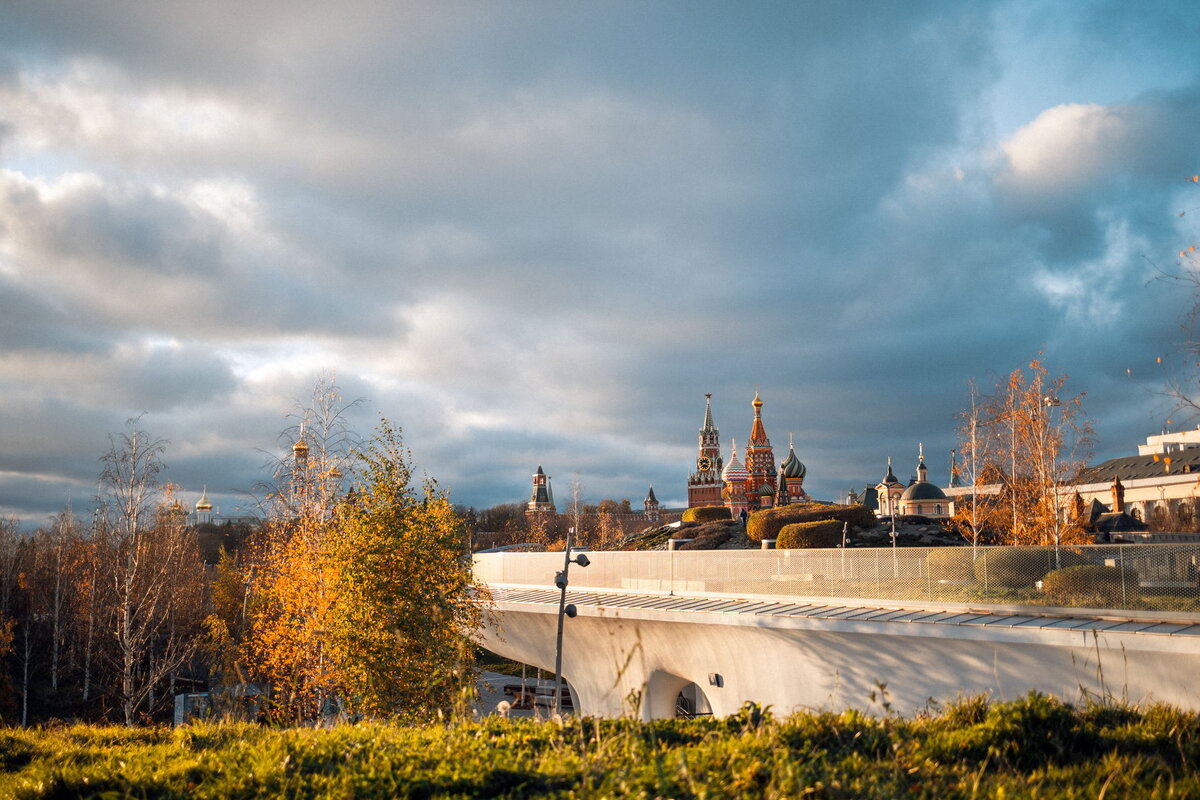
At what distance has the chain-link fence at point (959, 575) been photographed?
15.7 metres

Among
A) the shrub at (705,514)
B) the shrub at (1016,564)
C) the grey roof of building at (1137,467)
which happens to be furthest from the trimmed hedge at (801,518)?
the grey roof of building at (1137,467)

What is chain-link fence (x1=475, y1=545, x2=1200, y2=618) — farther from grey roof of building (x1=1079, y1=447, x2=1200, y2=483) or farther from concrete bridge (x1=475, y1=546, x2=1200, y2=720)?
grey roof of building (x1=1079, y1=447, x2=1200, y2=483)

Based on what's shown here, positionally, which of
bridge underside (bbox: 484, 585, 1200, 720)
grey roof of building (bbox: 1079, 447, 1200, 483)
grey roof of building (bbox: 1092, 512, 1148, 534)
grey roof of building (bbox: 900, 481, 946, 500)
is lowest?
bridge underside (bbox: 484, 585, 1200, 720)

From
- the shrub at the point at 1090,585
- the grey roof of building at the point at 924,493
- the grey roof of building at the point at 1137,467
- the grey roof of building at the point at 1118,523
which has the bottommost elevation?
the grey roof of building at the point at 1118,523

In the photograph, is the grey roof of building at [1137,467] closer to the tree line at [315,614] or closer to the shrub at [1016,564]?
the shrub at [1016,564]

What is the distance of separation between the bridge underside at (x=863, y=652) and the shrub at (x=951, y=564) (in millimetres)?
840

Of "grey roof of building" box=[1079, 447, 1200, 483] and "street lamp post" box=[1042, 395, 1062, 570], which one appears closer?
"street lamp post" box=[1042, 395, 1062, 570]

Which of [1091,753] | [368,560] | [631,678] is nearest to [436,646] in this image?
[368,560]

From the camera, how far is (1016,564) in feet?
57.4

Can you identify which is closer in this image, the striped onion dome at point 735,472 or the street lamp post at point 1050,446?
the street lamp post at point 1050,446

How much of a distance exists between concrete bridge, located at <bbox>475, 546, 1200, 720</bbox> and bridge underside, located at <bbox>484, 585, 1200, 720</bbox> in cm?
3

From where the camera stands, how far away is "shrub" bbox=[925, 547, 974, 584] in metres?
18.2

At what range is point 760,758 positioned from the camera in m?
5.58

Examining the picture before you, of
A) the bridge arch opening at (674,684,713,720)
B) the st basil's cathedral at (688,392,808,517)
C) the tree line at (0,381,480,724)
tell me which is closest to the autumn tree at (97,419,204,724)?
the tree line at (0,381,480,724)
